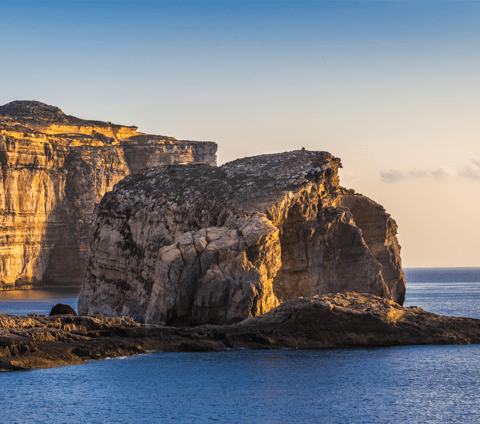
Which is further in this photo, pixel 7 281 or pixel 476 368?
pixel 7 281

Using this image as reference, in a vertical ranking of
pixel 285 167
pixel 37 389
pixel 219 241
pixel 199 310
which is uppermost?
pixel 285 167

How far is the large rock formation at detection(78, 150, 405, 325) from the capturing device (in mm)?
59031

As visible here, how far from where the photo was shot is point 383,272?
85625 mm

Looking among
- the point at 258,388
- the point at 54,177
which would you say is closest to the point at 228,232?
the point at 258,388

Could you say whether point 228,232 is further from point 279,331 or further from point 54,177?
point 54,177

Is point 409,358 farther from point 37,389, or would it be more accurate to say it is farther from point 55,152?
point 55,152

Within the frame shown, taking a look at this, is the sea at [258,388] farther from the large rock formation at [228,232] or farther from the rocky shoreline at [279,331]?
the large rock formation at [228,232]

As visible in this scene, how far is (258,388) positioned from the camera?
42250 millimetres

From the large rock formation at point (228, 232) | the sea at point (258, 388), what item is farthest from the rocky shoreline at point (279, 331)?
the large rock formation at point (228, 232)

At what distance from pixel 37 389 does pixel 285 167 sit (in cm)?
3741

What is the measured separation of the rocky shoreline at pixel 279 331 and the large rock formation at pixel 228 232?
515 centimetres

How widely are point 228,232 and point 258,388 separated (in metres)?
19.4

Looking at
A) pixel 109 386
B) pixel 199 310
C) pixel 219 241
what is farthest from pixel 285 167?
pixel 109 386

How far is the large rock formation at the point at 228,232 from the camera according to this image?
59.0m
